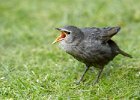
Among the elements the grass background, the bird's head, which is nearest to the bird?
the bird's head

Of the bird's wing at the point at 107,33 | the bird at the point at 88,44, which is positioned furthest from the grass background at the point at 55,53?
the bird's wing at the point at 107,33

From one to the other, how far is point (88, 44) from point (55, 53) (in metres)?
1.75

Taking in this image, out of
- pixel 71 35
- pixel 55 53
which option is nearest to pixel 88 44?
pixel 71 35

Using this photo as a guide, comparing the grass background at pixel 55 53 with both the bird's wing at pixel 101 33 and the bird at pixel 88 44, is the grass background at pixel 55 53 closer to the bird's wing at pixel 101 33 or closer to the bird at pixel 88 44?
the bird at pixel 88 44

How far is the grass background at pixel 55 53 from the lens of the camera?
6.39 meters

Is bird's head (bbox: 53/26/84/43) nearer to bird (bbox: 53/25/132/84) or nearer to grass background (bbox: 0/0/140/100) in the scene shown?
bird (bbox: 53/25/132/84)

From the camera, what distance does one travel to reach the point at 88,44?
21.4ft

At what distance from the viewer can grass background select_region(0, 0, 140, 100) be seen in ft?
21.0

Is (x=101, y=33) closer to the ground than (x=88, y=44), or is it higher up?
higher up

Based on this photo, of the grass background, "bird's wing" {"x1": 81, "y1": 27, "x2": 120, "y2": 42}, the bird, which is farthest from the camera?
"bird's wing" {"x1": 81, "y1": 27, "x2": 120, "y2": 42}

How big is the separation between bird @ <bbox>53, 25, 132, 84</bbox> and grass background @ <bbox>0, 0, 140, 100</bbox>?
34 centimetres

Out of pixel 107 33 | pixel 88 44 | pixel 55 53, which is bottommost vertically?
pixel 55 53

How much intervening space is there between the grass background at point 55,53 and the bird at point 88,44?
339 mm

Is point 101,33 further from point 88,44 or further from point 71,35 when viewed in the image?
point 71,35
